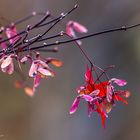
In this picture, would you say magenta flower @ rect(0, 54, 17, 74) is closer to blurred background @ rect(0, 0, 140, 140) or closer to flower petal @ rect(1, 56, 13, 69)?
flower petal @ rect(1, 56, 13, 69)

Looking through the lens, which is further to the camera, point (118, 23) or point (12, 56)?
point (118, 23)

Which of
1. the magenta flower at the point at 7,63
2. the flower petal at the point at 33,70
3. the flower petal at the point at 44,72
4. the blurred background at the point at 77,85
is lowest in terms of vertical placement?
the flower petal at the point at 44,72

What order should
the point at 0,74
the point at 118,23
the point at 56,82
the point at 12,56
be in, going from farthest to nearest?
the point at 56,82
the point at 0,74
the point at 118,23
the point at 12,56

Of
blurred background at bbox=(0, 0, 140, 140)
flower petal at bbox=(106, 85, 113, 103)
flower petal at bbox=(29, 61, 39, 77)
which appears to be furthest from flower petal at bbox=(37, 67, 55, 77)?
blurred background at bbox=(0, 0, 140, 140)

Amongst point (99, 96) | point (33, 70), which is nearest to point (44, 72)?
point (33, 70)

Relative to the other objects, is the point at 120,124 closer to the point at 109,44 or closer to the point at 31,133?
the point at 109,44

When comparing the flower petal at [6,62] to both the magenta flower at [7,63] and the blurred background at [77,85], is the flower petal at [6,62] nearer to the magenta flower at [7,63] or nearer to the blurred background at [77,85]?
the magenta flower at [7,63]

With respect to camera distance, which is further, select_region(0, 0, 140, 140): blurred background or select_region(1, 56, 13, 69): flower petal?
select_region(0, 0, 140, 140): blurred background

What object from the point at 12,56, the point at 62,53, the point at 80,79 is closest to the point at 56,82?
the point at 62,53

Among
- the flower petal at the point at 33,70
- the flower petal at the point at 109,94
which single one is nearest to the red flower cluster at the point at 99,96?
the flower petal at the point at 109,94
